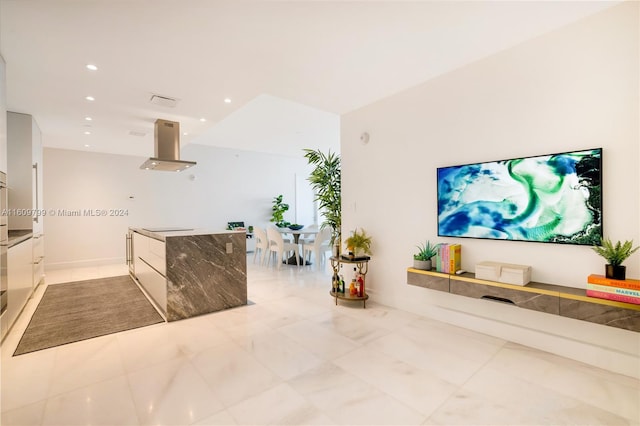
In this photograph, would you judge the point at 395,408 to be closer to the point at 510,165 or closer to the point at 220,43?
the point at 510,165

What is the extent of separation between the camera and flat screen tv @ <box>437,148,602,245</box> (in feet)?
7.66

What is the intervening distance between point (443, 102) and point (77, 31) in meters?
3.45

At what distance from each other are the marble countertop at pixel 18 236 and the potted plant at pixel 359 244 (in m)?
3.68

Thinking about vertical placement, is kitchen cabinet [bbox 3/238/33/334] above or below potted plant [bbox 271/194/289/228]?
below

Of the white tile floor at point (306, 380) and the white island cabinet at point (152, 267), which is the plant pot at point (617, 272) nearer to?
the white tile floor at point (306, 380)

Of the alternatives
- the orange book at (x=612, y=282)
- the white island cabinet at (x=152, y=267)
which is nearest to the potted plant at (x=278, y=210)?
the white island cabinet at (x=152, y=267)

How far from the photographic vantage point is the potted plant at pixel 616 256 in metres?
2.11

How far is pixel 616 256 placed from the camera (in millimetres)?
2137

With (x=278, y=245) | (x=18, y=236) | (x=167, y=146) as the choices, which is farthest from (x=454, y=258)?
(x=18, y=236)

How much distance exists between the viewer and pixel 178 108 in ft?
14.1

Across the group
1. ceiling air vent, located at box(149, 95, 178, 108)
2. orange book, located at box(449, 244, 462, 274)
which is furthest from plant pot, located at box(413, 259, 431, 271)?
ceiling air vent, located at box(149, 95, 178, 108)

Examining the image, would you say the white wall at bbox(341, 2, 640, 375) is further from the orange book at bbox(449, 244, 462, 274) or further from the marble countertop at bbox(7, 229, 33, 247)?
the marble countertop at bbox(7, 229, 33, 247)

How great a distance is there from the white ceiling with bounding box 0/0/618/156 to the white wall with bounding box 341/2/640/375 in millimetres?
207

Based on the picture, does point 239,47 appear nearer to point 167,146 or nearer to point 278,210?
point 167,146
